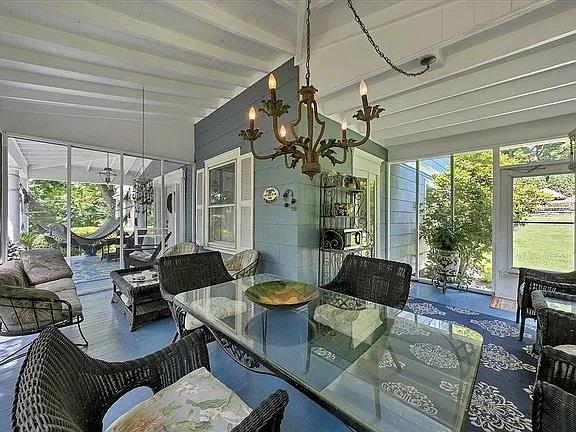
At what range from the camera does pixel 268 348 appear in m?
1.49

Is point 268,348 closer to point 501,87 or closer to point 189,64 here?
point 189,64

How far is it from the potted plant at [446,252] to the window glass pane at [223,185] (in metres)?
3.86

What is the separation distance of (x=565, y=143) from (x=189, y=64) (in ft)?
18.2

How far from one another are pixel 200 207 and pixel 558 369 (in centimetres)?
539

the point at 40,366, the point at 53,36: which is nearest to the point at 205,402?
the point at 40,366

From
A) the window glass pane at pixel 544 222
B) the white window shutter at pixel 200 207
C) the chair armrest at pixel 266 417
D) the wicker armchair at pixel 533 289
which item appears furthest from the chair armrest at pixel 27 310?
the window glass pane at pixel 544 222

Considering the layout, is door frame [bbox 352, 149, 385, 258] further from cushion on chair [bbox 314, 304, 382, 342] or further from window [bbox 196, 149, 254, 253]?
cushion on chair [bbox 314, 304, 382, 342]

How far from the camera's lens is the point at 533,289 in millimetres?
2896

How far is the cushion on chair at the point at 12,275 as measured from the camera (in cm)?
277

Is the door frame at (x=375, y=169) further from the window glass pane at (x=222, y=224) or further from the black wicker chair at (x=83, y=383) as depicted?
the black wicker chair at (x=83, y=383)

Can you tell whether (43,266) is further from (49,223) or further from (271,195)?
(271,195)

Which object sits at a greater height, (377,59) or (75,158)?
(377,59)

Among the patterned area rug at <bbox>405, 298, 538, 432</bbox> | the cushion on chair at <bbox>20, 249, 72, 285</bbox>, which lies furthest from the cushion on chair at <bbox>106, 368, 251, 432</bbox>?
the cushion on chair at <bbox>20, 249, 72, 285</bbox>

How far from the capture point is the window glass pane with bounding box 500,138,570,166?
13.3 ft
